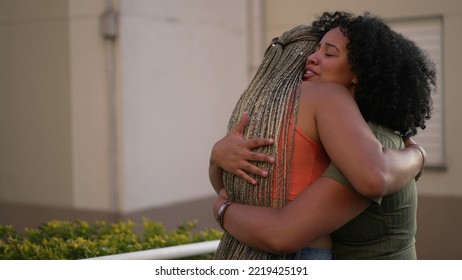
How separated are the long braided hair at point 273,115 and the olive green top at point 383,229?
0.23 metres

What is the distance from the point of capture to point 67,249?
12.4 ft

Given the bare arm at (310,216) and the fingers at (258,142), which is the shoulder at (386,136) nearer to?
the bare arm at (310,216)

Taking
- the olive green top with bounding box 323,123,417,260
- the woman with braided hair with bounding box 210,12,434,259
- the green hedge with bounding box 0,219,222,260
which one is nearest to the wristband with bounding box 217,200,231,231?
the woman with braided hair with bounding box 210,12,434,259

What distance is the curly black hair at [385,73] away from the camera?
2.36 meters

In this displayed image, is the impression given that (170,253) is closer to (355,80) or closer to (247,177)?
(247,177)

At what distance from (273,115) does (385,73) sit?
37 centimetres

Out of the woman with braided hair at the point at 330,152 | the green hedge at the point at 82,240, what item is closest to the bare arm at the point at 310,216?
the woman with braided hair at the point at 330,152

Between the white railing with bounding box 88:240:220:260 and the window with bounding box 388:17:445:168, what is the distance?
4055 millimetres

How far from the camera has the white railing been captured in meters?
3.51

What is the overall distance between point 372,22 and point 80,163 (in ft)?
18.7

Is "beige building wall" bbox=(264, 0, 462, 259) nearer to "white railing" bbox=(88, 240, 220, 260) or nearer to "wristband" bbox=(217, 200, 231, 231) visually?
"white railing" bbox=(88, 240, 220, 260)

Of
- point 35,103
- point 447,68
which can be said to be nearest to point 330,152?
point 447,68

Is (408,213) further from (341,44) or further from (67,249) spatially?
(67,249)
